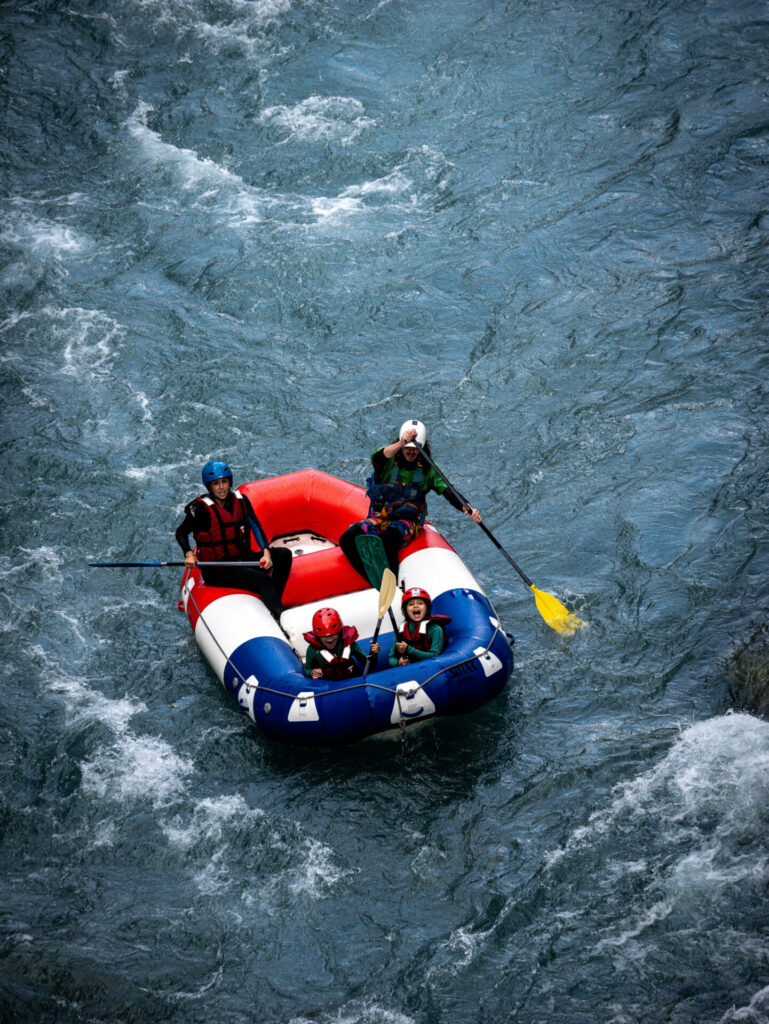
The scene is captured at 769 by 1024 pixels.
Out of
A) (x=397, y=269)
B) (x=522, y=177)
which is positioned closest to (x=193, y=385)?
(x=397, y=269)

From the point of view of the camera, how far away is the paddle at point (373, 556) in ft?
26.1

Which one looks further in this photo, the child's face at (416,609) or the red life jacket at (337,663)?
the child's face at (416,609)

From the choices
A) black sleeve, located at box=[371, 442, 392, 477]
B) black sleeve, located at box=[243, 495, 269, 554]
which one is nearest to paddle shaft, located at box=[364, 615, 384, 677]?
black sleeve, located at box=[243, 495, 269, 554]

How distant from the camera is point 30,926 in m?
6.36

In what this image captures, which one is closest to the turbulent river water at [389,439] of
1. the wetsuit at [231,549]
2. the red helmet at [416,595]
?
the wetsuit at [231,549]

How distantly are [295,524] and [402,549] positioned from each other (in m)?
1.00

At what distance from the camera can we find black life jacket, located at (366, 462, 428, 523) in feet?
26.5

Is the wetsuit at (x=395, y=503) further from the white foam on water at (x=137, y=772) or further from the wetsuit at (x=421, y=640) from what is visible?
the white foam on water at (x=137, y=772)

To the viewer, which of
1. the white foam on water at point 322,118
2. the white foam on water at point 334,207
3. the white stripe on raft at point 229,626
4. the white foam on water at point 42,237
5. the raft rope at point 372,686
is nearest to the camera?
the raft rope at point 372,686

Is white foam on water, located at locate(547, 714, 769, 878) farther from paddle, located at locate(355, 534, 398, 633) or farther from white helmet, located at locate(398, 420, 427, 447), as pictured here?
white helmet, located at locate(398, 420, 427, 447)

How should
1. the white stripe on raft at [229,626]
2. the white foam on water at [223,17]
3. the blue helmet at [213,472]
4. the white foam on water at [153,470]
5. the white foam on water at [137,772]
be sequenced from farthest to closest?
the white foam on water at [223,17] < the white foam on water at [153,470] < the blue helmet at [213,472] < the white stripe on raft at [229,626] < the white foam on water at [137,772]

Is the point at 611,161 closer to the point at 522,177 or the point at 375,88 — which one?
the point at 522,177

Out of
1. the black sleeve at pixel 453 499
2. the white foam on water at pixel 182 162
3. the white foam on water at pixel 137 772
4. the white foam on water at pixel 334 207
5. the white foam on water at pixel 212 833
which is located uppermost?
the white foam on water at pixel 182 162

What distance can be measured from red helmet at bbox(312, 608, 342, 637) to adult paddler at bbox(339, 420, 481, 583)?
0.90 metres
